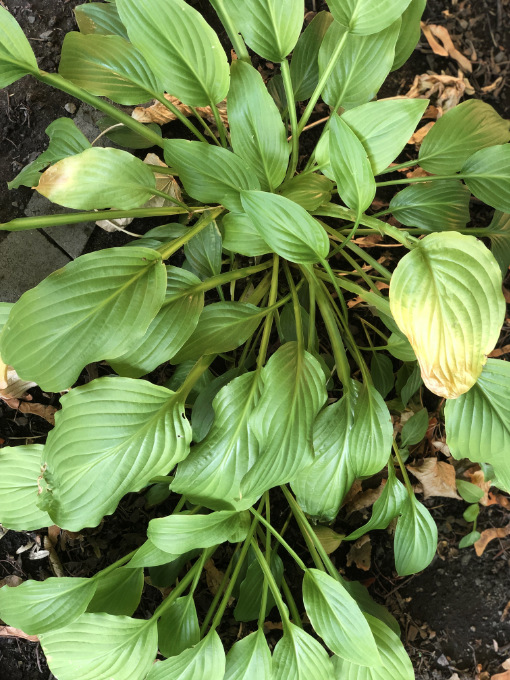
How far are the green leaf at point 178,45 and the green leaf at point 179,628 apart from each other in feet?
3.07

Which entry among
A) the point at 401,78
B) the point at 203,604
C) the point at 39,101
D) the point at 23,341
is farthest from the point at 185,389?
the point at 401,78

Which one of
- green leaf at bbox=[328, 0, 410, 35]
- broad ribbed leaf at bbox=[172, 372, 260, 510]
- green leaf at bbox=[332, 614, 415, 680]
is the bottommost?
green leaf at bbox=[332, 614, 415, 680]

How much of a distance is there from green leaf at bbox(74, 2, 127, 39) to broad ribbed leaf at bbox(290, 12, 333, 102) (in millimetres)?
370

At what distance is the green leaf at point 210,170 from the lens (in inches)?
33.1

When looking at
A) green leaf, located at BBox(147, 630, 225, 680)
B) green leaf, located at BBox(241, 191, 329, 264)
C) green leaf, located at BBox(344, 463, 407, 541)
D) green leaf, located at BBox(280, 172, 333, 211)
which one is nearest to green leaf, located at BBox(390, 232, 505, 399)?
green leaf, located at BBox(241, 191, 329, 264)

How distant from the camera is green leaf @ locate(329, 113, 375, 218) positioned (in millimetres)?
765

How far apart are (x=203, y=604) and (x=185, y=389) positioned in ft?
2.20

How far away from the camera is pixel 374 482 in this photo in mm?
1368

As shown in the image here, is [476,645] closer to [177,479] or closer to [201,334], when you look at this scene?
[177,479]

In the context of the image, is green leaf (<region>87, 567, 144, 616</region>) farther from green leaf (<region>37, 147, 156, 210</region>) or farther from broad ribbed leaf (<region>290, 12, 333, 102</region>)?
broad ribbed leaf (<region>290, 12, 333, 102</region>)

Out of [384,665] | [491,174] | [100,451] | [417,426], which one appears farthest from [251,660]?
[491,174]

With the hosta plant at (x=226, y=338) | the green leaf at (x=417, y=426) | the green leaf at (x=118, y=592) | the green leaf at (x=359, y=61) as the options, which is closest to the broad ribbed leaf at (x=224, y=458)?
the hosta plant at (x=226, y=338)

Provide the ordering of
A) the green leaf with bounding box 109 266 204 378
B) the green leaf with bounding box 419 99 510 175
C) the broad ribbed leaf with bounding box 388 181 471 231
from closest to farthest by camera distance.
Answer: the green leaf with bounding box 109 266 204 378 → the green leaf with bounding box 419 99 510 175 → the broad ribbed leaf with bounding box 388 181 471 231

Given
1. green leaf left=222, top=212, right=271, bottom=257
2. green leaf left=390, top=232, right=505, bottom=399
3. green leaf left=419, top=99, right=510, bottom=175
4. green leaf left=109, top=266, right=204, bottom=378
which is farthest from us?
green leaf left=419, top=99, right=510, bottom=175
